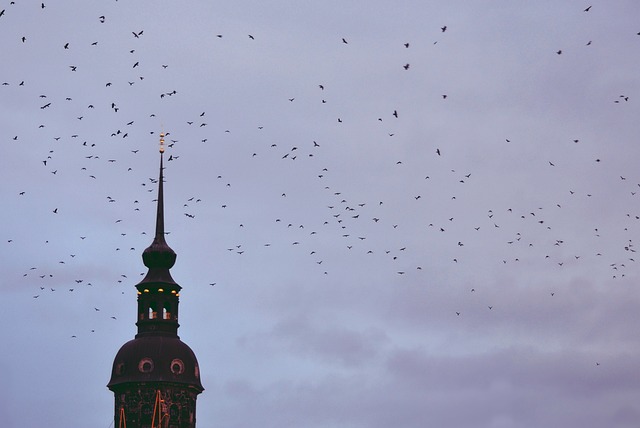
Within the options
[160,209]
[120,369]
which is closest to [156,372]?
[120,369]

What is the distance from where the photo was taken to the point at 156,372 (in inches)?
6801

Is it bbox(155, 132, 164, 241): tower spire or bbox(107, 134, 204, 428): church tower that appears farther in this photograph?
bbox(155, 132, 164, 241): tower spire

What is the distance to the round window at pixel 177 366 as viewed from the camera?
17375cm

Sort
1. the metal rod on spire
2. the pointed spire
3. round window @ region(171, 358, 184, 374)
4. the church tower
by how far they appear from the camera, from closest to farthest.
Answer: the church tower
round window @ region(171, 358, 184, 374)
the pointed spire
the metal rod on spire

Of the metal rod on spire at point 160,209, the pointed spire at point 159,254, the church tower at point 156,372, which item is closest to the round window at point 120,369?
the church tower at point 156,372

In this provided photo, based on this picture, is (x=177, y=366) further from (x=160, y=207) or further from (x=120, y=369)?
(x=160, y=207)


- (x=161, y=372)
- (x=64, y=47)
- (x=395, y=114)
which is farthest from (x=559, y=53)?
(x=161, y=372)

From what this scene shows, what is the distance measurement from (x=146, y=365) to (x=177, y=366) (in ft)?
10.2

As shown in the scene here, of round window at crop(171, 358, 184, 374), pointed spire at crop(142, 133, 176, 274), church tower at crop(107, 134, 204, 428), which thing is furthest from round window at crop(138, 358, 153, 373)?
pointed spire at crop(142, 133, 176, 274)

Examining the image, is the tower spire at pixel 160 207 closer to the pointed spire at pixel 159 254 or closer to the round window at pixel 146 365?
the pointed spire at pixel 159 254

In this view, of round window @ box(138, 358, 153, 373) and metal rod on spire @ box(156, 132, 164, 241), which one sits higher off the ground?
metal rod on spire @ box(156, 132, 164, 241)

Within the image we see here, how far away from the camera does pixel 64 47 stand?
333 ft

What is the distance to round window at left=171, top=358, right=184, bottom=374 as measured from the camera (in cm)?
17375

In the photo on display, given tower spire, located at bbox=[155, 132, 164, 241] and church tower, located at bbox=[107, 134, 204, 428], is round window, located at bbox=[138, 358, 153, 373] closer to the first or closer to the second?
church tower, located at bbox=[107, 134, 204, 428]
